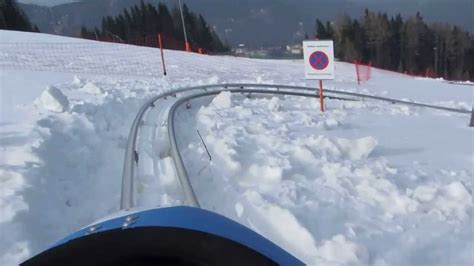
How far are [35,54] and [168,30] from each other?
62210 millimetres

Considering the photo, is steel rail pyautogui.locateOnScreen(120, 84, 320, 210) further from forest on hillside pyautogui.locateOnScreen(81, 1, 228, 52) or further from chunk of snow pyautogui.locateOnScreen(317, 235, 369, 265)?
forest on hillside pyautogui.locateOnScreen(81, 1, 228, 52)

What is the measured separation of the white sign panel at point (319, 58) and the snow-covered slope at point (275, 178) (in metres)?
1.13

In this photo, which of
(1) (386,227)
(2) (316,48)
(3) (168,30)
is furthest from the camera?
(3) (168,30)

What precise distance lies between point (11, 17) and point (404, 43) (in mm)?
67044

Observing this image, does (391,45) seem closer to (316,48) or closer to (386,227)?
(316,48)

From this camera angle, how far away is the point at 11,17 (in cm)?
6456

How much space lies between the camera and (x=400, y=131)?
407 inches

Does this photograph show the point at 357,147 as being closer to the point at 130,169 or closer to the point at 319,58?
the point at 130,169

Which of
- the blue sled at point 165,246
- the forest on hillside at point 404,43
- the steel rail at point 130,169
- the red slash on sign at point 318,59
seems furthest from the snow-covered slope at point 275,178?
the forest on hillside at point 404,43

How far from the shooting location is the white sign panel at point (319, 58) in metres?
11.5

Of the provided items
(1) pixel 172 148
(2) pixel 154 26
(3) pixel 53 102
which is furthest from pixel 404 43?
(1) pixel 172 148

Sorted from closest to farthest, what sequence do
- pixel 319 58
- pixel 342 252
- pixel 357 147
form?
pixel 342 252 → pixel 357 147 → pixel 319 58

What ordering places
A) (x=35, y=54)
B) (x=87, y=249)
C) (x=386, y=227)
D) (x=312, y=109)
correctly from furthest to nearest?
(x=35, y=54) < (x=312, y=109) < (x=386, y=227) < (x=87, y=249)

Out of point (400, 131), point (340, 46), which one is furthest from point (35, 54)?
point (340, 46)
